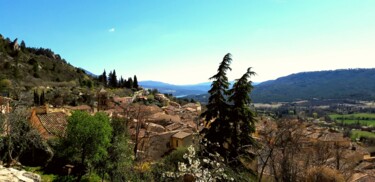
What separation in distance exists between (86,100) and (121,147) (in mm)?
36918

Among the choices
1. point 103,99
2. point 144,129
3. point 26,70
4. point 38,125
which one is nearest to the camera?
point 38,125

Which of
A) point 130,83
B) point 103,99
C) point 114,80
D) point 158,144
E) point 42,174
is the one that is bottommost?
point 158,144

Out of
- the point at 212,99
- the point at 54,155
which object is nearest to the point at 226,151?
the point at 212,99

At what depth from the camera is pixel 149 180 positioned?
1628 centimetres

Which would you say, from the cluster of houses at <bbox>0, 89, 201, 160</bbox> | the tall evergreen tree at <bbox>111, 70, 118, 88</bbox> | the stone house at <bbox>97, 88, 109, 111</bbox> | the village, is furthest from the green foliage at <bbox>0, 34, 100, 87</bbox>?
the village

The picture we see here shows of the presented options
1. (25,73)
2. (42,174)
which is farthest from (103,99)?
(42,174)

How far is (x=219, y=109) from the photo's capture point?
1941cm

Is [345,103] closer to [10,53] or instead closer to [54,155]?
[10,53]

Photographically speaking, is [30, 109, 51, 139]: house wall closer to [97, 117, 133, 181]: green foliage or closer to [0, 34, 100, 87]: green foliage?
[97, 117, 133, 181]: green foliage

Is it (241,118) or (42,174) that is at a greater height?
(241,118)

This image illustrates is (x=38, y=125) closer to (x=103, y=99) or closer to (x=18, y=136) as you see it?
(x=18, y=136)

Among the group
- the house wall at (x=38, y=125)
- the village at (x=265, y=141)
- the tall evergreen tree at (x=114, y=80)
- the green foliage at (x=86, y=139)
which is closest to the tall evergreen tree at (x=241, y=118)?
the village at (x=265, y=141)

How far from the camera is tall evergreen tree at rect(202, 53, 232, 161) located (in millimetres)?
18906

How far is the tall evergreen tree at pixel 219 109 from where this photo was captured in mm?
18906
